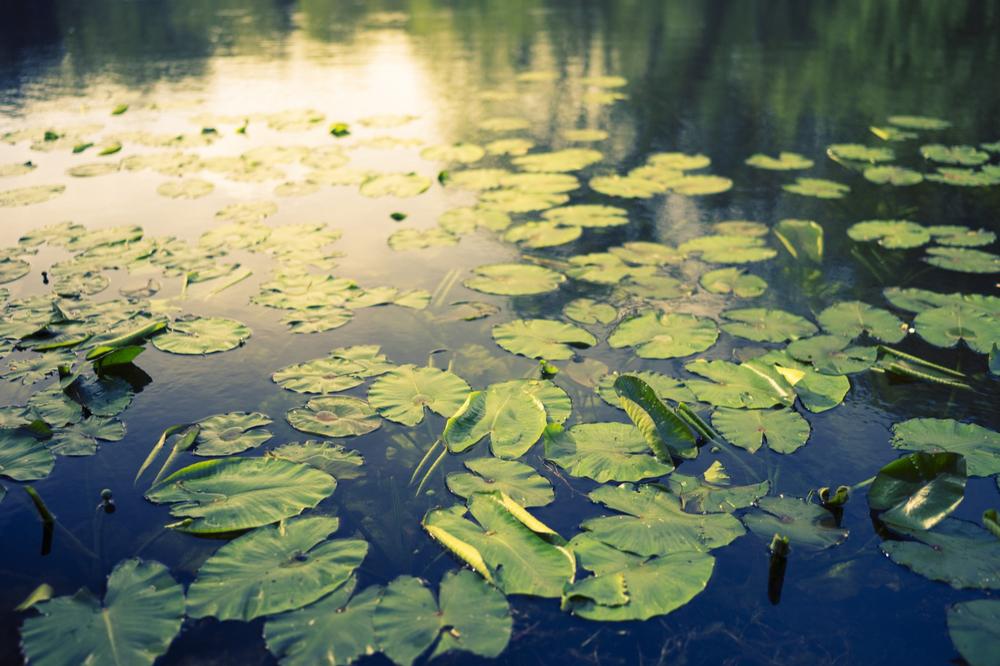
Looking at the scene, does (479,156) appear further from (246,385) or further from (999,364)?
(999,364)

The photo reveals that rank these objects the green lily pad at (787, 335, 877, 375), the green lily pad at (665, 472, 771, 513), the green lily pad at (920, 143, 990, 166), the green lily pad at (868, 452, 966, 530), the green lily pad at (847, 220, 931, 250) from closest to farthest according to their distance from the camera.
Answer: the green lily pad at (868, 452, 966, 530) < the green lily pad at (665, 472, 771, 513) < the green lily pad at (787, 335, 877, 375) < the green lily pad at (847, 220, 931, 250) < the green lily pad at (920, 143, 990, 166)

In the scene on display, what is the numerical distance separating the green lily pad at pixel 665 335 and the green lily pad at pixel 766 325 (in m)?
0.13

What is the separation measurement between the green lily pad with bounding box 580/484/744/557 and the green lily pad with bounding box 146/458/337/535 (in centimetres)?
85

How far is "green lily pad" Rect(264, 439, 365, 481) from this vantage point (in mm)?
2521

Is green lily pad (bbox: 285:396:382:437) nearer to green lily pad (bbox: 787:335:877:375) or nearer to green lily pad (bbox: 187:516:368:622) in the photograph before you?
green lily pad (bbox: 187:516:368:622)

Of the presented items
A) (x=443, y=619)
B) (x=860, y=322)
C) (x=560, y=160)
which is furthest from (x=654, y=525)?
(x=560, y=160)

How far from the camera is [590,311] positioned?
137 inches

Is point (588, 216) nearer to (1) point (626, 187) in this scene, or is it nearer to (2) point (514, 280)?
(1) point (626, 187)

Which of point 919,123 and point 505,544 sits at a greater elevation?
point 919,123

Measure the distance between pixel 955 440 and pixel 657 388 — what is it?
0.98 m

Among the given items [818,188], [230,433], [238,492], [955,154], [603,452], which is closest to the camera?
[238,492]

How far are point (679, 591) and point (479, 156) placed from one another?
14.5 ft

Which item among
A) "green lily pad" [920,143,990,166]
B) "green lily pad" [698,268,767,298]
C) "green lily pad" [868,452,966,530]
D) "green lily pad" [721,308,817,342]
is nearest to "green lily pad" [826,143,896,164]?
"green lily pad" [920,143,990,166]

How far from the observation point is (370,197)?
513cm
